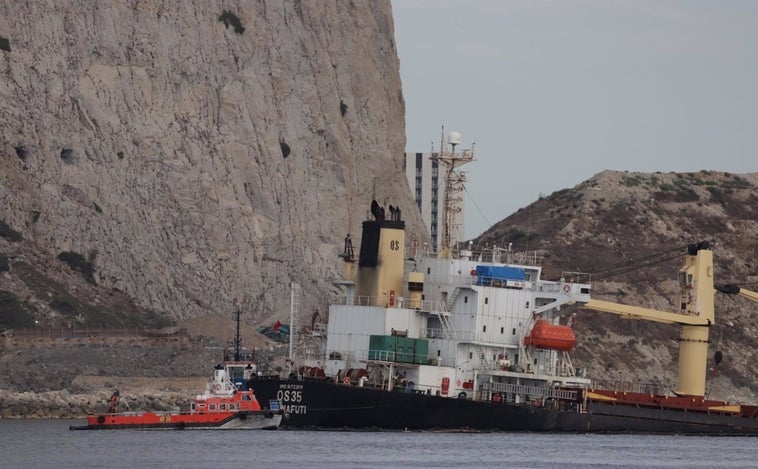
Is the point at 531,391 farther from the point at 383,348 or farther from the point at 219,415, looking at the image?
the point at 219,415

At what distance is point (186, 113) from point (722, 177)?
41518mm

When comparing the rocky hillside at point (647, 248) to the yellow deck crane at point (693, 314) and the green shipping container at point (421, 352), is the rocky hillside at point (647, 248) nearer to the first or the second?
the yellow deck crane at point (693, 314)

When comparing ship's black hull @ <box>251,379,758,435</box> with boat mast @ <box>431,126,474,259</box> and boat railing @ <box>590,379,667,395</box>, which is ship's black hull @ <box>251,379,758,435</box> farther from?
boat railing @ <box>590,379,667,395</box>

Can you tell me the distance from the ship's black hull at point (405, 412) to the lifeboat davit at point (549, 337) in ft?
7.56

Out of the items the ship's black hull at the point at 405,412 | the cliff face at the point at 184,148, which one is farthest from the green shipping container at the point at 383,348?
the cliff face at the point at 184,148

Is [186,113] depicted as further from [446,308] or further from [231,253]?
[446,308]

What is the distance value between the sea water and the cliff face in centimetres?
2918

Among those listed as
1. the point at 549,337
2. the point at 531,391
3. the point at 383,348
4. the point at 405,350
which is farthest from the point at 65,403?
the point at 549,337

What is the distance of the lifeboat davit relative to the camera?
63062 mm

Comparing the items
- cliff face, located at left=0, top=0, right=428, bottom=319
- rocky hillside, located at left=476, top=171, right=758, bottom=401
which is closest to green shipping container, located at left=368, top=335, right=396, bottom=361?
cliff face, located at left=0, top=0, right=428, bottom=319

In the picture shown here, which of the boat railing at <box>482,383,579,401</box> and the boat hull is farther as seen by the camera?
the boat railing at <box>482,383,579,401</box>

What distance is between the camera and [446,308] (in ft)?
208

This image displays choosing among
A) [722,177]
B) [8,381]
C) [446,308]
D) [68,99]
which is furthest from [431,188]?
[446,308]

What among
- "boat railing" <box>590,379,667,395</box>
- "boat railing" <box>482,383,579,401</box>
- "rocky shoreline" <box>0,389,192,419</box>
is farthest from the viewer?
"boat railing" <box>590,379,667,395</box>
